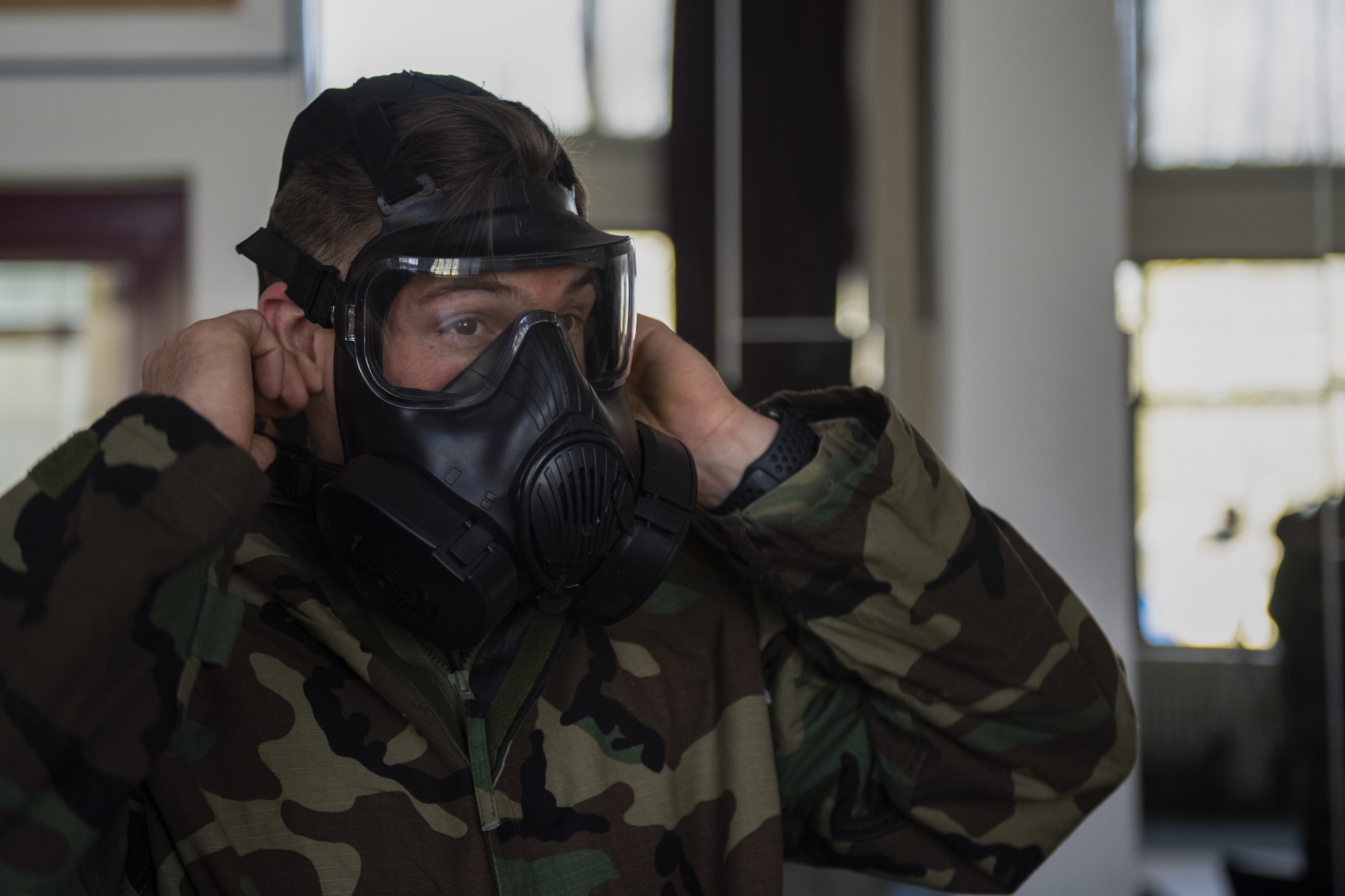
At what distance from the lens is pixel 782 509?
1053 mm

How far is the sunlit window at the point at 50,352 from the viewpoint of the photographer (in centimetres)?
246

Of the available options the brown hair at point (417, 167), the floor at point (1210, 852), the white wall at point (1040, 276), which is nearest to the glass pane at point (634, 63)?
the white wall at point (1040, 276)

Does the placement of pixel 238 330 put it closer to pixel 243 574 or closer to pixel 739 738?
pixel 243 574

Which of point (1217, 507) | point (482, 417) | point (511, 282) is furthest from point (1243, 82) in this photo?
point (482, 417)

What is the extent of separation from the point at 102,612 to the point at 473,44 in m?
1.80

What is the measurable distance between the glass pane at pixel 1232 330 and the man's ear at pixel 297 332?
1.72 m

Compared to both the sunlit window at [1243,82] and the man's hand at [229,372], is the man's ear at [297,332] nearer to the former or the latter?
the man's hand at [229,372]

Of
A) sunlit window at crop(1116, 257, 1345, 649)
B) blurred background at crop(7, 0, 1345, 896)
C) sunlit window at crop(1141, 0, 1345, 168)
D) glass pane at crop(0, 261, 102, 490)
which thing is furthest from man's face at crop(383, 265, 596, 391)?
glass pane at crop(0, 261, 102, 490)

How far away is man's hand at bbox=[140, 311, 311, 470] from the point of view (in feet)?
2.79

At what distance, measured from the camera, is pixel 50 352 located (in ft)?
8.14

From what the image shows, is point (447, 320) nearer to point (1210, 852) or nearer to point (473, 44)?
point (473, 44)

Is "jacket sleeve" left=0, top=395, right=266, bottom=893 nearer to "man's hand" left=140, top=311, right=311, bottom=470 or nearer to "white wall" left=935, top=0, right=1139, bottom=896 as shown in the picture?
"man's hand" left=140, top=311, right=311, bottom=470

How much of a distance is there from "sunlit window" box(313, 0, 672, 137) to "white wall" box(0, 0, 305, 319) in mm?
152

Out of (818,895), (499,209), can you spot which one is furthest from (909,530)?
(818,895)
